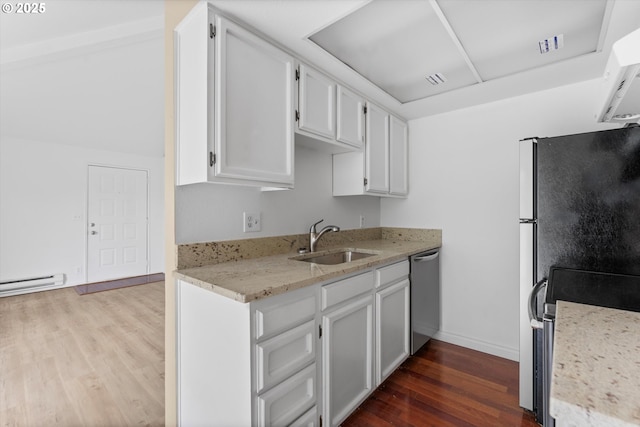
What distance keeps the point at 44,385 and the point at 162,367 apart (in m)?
0.71

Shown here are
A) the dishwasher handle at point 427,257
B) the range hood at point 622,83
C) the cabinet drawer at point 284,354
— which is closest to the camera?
the range hood at point 622,83

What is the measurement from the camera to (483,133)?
247 centimetres

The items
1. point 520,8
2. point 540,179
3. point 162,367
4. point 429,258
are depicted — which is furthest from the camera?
point 429,258

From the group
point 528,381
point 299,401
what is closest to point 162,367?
point 299,401

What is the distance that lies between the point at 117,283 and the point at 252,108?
4762mm

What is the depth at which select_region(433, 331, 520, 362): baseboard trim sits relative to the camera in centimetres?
229

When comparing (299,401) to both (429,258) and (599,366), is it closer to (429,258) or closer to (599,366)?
(599,366)

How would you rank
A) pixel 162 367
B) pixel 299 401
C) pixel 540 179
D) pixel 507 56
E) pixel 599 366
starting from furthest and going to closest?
pixel 162 367, pixel 507 56, pixel 540 179, pixel 299 401, pixel 599 366

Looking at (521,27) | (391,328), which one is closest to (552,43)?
(521,27)

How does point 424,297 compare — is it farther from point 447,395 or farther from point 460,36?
A: point 460,36

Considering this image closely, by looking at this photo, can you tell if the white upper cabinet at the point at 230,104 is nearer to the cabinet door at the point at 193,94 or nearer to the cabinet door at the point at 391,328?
the cabinet door at the point at 193,94

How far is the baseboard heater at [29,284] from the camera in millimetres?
3977

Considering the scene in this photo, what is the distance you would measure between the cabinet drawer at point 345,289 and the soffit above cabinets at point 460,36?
133 centimetres

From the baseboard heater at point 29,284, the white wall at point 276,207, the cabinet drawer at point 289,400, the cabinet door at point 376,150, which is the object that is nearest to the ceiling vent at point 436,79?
the cabinet door at point 376,150
